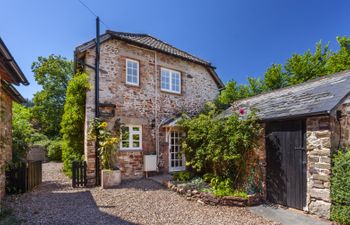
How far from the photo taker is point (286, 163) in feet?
21.7

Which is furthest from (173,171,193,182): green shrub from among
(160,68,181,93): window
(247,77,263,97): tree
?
(247,77,263,97): tree

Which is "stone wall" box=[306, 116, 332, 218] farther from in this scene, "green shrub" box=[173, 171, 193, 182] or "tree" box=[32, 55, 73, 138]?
"tree" box=[32, 55, 73, 138]

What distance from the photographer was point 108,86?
10352mm

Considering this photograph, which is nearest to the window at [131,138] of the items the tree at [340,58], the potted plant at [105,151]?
the potted plant at [105,151]

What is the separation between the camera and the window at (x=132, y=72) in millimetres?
11133

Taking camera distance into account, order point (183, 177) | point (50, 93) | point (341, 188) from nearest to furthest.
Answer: point (341, 188)
point (183, 177)
point (50, 93)

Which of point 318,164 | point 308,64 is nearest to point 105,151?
point 318,164

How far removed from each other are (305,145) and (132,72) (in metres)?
8.60

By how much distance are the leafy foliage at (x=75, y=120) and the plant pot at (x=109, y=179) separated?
2.72 meters

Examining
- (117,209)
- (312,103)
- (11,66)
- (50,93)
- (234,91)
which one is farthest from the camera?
(50,93)

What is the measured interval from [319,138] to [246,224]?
10.1 feet

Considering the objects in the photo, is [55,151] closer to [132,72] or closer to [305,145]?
[132,72]

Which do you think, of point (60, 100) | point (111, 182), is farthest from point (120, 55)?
point (60, 100)

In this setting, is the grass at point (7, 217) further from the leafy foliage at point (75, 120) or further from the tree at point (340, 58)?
the tree at point (340, 58)
